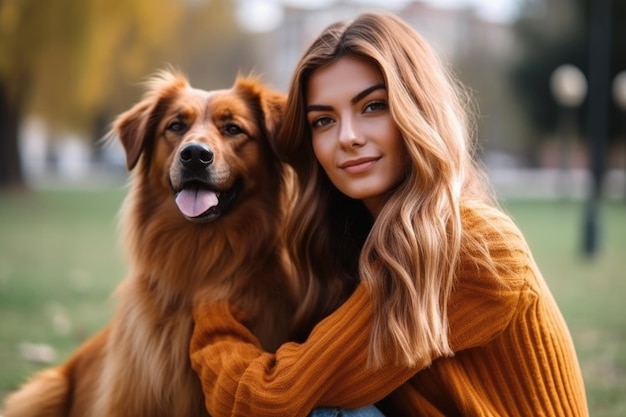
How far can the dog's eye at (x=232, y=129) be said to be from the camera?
12.4ft

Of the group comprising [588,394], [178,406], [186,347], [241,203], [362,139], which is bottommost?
[588,394]

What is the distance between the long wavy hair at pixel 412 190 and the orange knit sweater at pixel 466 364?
8 cm

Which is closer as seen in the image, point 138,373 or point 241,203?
point 138,373

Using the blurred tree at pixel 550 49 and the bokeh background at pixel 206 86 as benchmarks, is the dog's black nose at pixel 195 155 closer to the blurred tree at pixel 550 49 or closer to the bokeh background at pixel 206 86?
the bokeh background at pixel 206 86

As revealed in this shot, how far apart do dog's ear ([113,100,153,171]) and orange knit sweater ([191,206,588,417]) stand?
1383mm

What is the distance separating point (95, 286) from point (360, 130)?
21.6 ft

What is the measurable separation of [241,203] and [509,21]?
31994 mm

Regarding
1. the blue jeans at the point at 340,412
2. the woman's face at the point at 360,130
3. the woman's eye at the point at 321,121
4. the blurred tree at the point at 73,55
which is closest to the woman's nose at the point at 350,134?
the woman's face at the point at 360,130

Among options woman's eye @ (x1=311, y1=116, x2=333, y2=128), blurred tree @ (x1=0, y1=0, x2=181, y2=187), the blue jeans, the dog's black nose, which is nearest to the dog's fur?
the dog's black nose

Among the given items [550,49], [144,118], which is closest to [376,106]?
[144,118]

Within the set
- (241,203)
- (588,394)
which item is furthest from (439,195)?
(588,394)

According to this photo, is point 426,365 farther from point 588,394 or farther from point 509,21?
point 509,21

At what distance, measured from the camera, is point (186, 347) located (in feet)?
11.4

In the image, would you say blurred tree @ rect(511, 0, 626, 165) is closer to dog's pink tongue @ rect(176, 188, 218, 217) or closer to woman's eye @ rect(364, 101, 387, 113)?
dog's pink tongue @ rect(176, 188, 218, 217)
